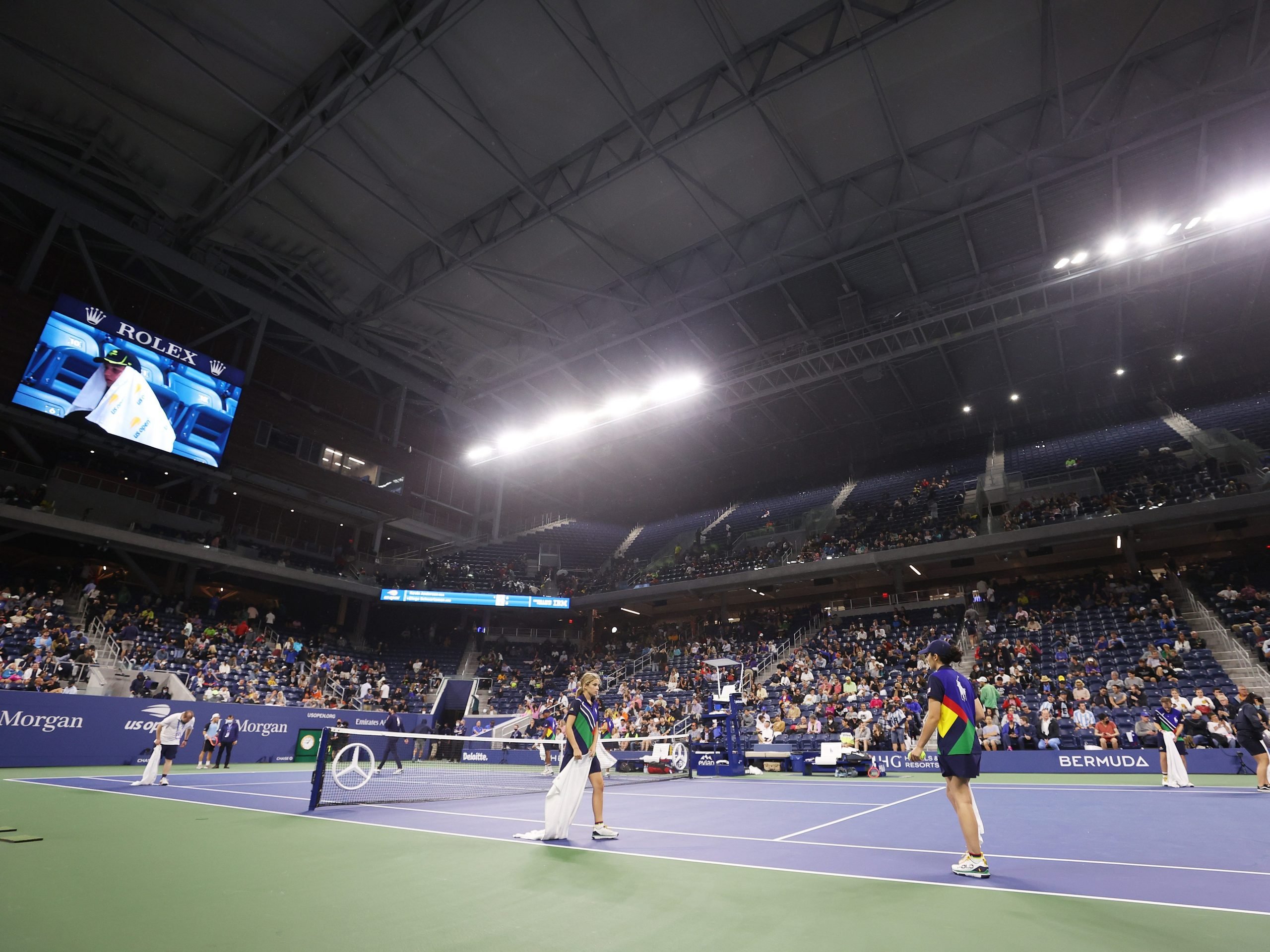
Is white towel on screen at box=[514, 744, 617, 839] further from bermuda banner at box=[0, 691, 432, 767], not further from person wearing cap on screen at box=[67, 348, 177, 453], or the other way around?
person wearing cap on screen at box=[67, 348, 177, 453]

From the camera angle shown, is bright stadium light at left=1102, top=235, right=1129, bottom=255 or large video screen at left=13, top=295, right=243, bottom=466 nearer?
bright stadium light at left=1102, top=235, right=1129, bottom=255

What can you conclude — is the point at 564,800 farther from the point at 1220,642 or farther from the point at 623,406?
the point at 1220,642

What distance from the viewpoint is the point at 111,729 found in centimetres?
1734

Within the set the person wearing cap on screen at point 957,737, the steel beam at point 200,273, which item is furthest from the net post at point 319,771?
the steel beam at point 200,273

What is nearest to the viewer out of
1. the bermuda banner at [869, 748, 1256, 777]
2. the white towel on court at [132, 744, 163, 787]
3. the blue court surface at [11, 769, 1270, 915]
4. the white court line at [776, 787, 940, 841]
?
the blue court surface at [11, 769, 1270, 915]

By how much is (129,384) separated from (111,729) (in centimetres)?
1298

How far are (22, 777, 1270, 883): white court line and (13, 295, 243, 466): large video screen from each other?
17101mm

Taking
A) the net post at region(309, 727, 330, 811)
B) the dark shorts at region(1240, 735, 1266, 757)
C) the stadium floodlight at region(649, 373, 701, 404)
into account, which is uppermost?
the stadium floodlight at region(649, 373, 701, 404)

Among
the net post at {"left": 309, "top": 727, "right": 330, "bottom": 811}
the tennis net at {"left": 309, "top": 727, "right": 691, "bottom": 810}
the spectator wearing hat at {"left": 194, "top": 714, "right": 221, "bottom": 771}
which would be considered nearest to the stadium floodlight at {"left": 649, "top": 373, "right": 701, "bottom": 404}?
the tennis net at {"left": 309, "top": 727, "right": 691, "bottom": 810}

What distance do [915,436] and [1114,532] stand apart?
45.5 ft

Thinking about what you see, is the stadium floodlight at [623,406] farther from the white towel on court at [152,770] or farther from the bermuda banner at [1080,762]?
the white towel on court at [152,770]

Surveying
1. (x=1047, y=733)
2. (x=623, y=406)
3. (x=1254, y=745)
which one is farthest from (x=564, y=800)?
(x=623, y=406)

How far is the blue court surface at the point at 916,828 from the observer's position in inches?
186

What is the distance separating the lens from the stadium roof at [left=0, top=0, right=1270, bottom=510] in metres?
15.8
